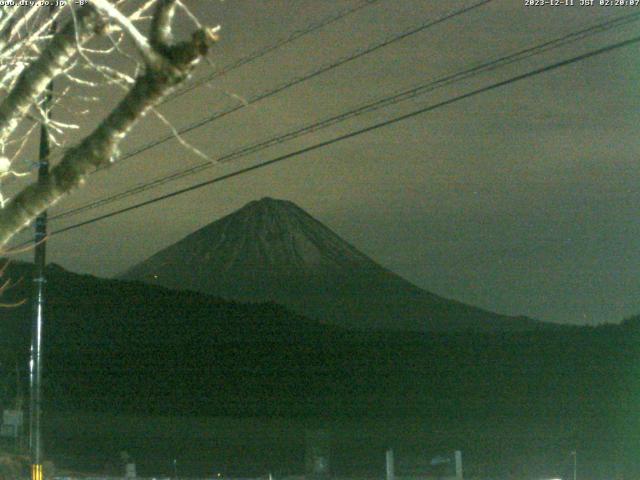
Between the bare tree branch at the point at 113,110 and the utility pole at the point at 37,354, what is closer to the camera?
the bare tree branch at the point at 113,110

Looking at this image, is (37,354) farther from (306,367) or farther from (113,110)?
(306,367)

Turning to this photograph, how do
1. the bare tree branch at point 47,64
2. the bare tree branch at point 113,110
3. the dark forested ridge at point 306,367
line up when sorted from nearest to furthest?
the bare tree branch at point 113,110, the bare tree branch at point 47,64, the dark forested ridge at point 306,367

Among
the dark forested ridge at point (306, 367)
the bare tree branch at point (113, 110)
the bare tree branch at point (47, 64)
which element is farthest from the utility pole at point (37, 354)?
the dark forested ridge at point (306, 367)

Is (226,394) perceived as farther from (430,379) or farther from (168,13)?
(168,13)

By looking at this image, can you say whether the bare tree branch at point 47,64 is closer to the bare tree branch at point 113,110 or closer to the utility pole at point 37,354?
the bare tree branch at point 113,110

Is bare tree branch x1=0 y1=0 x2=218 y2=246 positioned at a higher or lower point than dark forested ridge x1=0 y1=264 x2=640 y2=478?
lower

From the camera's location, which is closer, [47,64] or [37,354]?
[47,64]

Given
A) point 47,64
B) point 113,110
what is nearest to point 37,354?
point 47,64

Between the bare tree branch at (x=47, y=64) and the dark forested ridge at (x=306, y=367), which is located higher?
the dark forested ridge at (x=306, y=367)

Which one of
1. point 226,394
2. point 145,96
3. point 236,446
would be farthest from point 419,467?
point 226,394

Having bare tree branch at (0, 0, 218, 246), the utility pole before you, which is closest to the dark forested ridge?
the utility pole

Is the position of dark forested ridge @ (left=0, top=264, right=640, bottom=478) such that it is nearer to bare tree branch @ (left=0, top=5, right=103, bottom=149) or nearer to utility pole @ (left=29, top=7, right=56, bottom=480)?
utility pole @ (left=29, top=7, right=56, bottom=480)

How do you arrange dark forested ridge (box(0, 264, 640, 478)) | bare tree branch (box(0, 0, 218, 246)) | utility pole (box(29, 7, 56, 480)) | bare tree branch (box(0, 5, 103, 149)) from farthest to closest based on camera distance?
dark forested ridge (box(0, 264, 640, 478))
utility pole (box(29, 7, 56, 480))
bare tree branch (box(0, 5, 103, 149))
bare tree branch (box(0, 0, 218, 246))

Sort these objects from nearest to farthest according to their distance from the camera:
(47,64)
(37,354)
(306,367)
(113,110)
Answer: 1. (113,110)
2. (47,64)
3. (37,354)
4. (306,367)
